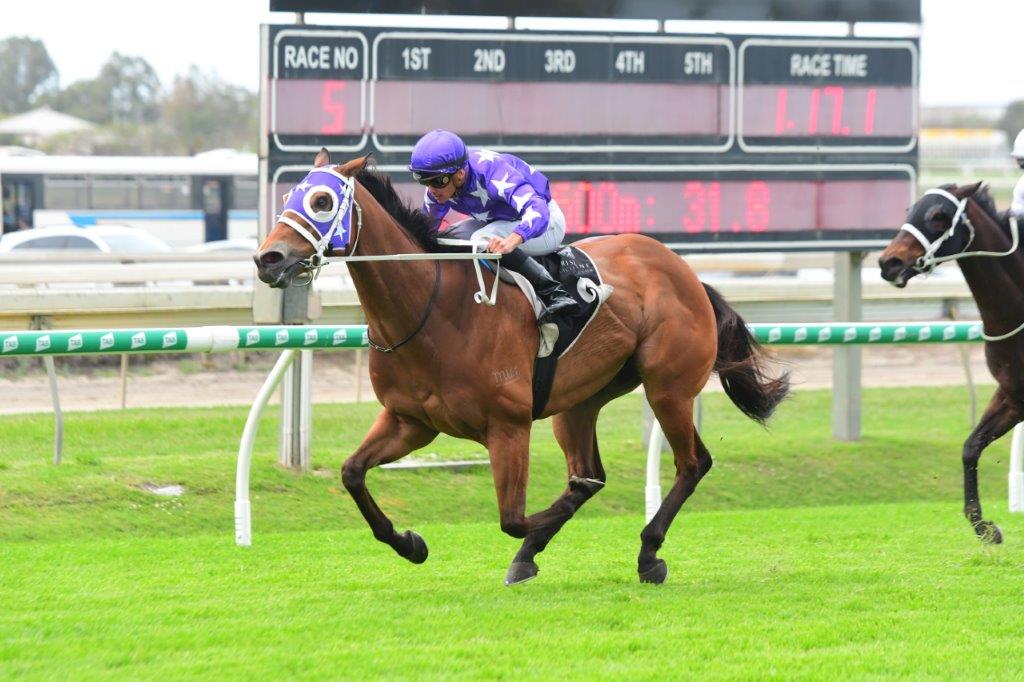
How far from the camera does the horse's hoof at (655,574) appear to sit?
17.1 feet

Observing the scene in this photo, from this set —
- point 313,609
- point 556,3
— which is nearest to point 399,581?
point 313,609

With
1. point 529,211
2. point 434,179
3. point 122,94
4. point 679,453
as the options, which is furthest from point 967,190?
point 122,94

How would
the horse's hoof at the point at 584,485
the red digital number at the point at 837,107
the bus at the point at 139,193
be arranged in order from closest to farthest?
1. the horse's hoof at the point at 584,485
2. the red digital number at the point at 837,107
3. the bus at the point at 139,193

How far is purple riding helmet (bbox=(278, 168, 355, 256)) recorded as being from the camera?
15.1 ft

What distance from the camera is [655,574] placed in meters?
5.22

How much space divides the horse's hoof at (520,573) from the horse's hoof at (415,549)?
0.98ft

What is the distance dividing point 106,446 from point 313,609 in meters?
4.55

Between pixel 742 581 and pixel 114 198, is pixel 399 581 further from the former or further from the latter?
pixel 114 198

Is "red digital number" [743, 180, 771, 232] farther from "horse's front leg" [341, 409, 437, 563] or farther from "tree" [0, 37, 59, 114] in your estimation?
"tree" [0, 37, 59, 114]

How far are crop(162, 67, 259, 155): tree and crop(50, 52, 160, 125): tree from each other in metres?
1.90

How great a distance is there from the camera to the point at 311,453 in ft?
26.9

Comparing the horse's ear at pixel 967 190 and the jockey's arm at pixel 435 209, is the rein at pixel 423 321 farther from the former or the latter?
the horse's ear at pixel 967 190

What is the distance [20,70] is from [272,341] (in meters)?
61.7

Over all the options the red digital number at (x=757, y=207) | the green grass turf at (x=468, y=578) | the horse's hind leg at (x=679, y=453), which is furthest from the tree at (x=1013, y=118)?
the horse's hind leg at (x=679, y=453)
